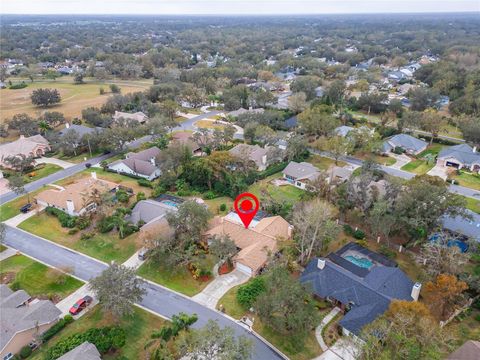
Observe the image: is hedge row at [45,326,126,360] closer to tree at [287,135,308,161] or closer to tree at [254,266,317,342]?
tree at [254,266,317,342]

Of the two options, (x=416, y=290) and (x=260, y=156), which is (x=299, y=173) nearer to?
(x=260, y=156)

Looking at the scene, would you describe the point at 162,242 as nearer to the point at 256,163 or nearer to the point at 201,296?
the point at 201,296

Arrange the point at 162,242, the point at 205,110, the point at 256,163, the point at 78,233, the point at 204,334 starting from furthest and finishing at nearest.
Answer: the point at 205,110, the point at 256,163, the point at 78,233, the point at 162,242, the point at 204,334

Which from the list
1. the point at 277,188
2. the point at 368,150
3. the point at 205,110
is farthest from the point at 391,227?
the point at 205,110

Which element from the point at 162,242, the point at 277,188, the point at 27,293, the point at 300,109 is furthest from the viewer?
the point at 300,109

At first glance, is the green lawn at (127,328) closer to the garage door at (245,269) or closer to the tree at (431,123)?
the garage door at (245,269)

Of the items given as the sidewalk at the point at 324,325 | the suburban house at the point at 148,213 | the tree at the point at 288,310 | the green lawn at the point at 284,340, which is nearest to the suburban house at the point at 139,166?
the suburban house at the point at 148,213

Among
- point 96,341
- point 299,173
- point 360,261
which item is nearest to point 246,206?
point 299,173

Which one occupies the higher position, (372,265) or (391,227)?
(391,227)
